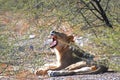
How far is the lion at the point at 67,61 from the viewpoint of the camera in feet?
26.9

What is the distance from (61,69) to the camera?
8.88m

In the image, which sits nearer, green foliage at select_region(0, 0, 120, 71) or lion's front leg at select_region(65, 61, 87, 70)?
green foliage at select_region(0, 0, 120, 71)

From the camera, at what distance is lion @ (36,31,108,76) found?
819 centimetres

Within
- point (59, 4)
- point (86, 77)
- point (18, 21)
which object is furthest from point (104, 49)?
point (18, 21)

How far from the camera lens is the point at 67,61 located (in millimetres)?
8969

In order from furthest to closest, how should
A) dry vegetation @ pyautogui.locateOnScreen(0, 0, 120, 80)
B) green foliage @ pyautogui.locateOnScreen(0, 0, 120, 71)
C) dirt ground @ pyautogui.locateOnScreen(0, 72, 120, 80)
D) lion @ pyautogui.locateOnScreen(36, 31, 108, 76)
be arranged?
lion @ pyautogui.locateOnScreen(36, 31, 108, 76) < green foliage @ pyautogui.locateOnScreen(0, 0, 120, 71) < dirt ground @ pyautogui.locateOnScreen(0, 72, 120, 80) < dry vegetation @ pyautogui.locateOnScreen(0, 0, 120, 80)

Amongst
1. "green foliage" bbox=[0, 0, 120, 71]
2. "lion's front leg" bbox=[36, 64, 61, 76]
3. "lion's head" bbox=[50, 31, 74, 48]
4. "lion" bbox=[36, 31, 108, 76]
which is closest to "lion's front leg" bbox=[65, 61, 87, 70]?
"lion" bbox=[36, 31, 108, 76]

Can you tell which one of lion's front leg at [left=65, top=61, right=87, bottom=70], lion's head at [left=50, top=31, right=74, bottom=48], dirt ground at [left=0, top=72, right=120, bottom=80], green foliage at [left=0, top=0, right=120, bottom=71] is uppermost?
green foliage at [left=0, top=0, right=120, bottom=71]

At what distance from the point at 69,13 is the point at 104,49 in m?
2.86

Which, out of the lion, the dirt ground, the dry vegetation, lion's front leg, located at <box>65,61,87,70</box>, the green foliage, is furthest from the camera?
lion's front leg, located at <box>65,61,87,70</box>

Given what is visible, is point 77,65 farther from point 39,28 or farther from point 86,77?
point 39,28

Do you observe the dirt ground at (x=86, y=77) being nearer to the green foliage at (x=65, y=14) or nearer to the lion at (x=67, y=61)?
the lion at (x=67, y=61)

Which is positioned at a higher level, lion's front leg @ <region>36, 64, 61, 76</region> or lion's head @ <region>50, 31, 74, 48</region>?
lion's head @ <region>50, 31, 74, 48</region>

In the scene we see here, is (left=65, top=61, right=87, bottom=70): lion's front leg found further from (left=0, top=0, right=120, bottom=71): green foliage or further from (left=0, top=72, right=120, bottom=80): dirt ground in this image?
(left=0, top=0, right=120, bottom=71): green foliage
